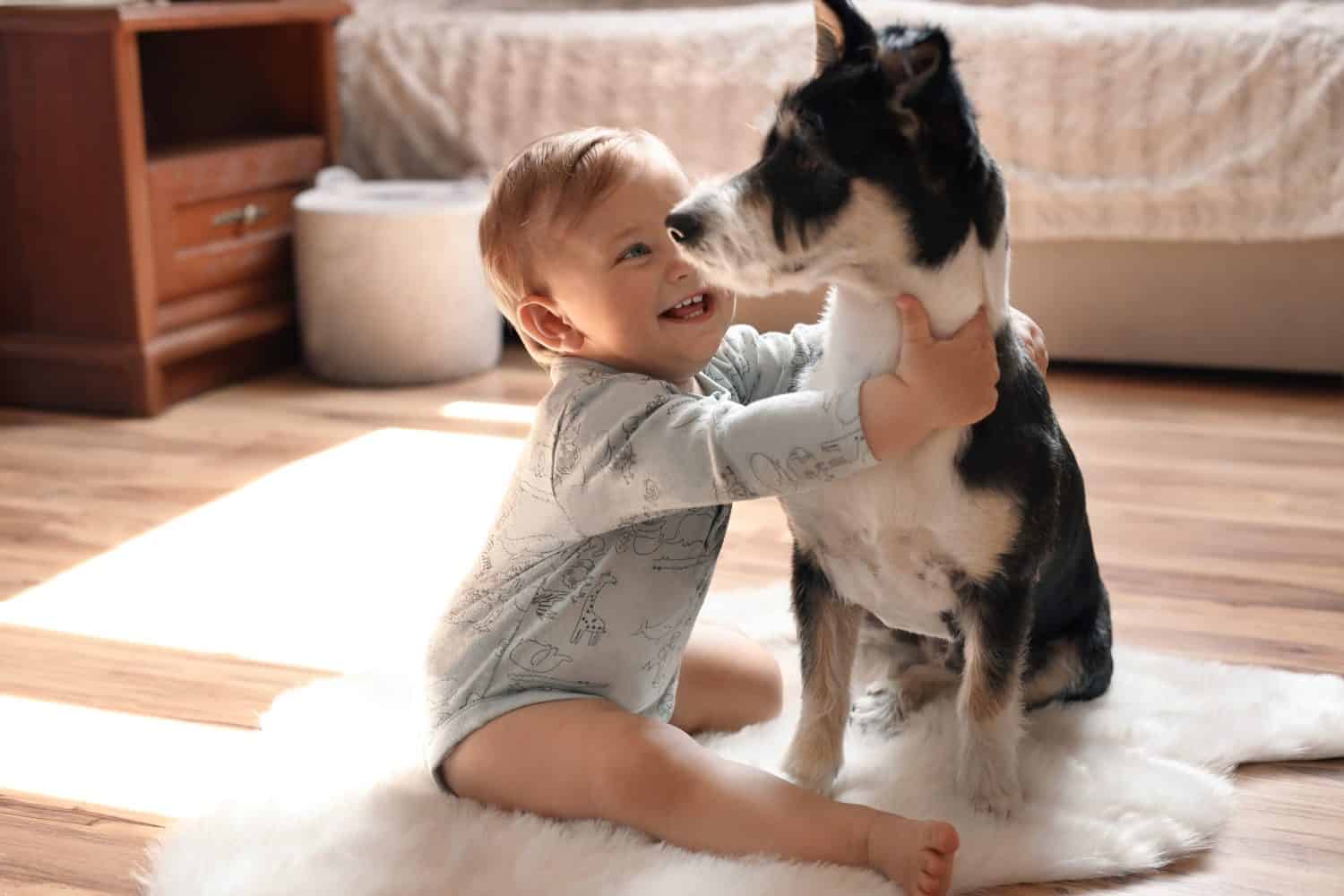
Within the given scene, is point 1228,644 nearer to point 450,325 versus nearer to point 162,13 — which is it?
point 450,325

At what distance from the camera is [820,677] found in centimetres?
119

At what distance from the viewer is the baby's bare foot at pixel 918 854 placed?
3.37 feet

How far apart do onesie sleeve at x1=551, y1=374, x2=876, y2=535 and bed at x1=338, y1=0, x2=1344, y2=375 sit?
1.53 metres

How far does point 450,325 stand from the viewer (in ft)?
8.71

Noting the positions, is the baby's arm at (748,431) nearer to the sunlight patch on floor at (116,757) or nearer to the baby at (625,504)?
the baby at (625,504)

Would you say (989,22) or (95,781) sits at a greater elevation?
(989,22)

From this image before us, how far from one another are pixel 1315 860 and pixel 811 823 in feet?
1.30

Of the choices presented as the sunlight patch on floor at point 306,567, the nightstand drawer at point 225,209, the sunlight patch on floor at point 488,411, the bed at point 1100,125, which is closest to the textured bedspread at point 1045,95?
the bed at point 1100,125

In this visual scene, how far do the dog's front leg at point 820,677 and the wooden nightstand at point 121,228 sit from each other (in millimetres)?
1601

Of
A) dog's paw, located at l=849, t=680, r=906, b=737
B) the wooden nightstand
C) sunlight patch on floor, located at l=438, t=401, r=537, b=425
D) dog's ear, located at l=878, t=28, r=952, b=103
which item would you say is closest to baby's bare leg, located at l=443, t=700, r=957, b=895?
dog's paw, located at l=849, t=680, r=906, b=737

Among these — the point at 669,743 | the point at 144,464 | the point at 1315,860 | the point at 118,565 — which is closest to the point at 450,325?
the point at 144,464

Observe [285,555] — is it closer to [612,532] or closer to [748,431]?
[612,532]

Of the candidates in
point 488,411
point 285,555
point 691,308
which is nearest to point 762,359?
point 691,308

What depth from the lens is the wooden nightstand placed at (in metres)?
2.36
